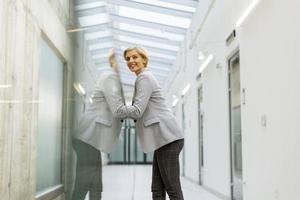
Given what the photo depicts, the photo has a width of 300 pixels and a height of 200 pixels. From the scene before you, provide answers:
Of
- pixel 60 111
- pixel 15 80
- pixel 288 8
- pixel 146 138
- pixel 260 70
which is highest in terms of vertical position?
pixel 288 8

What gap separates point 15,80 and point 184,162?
1221cm

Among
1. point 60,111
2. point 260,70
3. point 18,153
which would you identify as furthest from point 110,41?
point 260,70

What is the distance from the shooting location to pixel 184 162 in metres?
14.6

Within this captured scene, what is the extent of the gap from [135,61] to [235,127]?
4079 millimetres

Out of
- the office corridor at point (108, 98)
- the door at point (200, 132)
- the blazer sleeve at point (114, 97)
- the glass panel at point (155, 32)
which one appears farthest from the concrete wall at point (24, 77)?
the glass panel at point (155, 32)

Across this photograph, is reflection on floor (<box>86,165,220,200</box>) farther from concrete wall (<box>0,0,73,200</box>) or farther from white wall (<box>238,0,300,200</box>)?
white wall (<box>238,0,300,200</box>)

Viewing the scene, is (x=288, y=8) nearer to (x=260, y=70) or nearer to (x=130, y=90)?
(x=260, y=70)

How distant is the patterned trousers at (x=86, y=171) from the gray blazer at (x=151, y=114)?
0.40 m

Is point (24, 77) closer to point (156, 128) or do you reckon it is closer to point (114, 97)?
point (114, 97)

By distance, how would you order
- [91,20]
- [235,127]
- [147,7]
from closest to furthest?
[91,20]
[235,127]
[147,7]

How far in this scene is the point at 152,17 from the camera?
11.1 meters

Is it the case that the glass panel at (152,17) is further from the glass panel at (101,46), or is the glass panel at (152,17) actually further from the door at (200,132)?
the glass panel at (101,46)

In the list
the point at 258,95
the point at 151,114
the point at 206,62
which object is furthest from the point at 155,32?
the point at 151,114

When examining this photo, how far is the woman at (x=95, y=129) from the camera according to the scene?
3.04 meters
